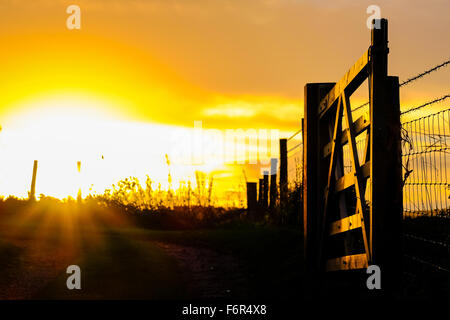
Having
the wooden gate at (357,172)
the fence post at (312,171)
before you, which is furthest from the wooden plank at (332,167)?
the fence post at (312,171)

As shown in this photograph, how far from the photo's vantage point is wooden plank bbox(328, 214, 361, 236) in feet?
21.3

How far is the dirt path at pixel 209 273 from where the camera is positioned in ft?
27.5

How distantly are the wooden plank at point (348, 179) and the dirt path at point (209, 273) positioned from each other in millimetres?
1907

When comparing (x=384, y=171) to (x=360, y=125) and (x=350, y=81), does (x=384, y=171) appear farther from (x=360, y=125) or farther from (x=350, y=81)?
(x=350, y=81)

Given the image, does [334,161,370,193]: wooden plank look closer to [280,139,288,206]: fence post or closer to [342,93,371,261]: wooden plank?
[342,93,371,261]: wooden plank

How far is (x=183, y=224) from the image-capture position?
62.2 ft

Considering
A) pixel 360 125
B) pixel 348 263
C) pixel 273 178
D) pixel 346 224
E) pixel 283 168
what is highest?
pixel 283 168

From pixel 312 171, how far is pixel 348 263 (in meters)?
1.81

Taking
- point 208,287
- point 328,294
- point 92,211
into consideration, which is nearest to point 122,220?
point 92,211

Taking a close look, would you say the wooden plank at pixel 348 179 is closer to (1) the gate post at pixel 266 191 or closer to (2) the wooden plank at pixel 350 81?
(2) the wooden plank at pixel 350 81

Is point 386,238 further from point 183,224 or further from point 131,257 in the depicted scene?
point 183,224

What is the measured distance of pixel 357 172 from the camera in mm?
6328

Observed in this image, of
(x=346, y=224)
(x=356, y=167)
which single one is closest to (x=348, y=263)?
(x=346, y=224)
